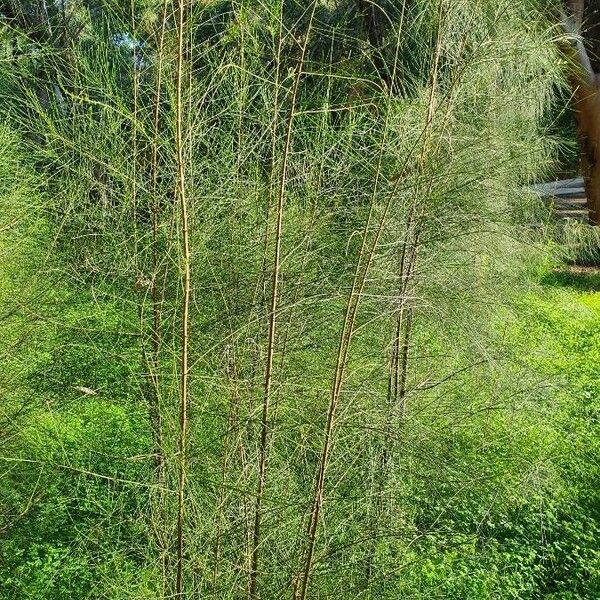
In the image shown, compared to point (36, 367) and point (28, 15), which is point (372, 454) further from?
point (28, 15)

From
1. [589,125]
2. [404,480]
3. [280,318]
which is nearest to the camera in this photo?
[280,318]

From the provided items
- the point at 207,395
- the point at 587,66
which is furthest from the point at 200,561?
the point at 587,66

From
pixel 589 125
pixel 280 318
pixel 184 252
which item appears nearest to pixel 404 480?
pixel 280 318

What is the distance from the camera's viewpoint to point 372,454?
5.20 feet

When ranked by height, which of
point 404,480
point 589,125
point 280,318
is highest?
point 589,125

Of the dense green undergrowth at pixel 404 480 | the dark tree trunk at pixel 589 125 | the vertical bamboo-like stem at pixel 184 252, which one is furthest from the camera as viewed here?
the dark tree trunk at pixel 589 125

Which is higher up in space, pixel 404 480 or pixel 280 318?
pixel 280 318

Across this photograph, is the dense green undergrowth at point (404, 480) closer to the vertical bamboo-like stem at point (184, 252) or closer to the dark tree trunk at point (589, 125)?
the vertical bamboo-like stem at point (184, 252)

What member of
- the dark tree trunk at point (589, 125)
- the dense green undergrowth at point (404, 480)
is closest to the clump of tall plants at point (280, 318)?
the dense green undergrowth at point (404, 480)

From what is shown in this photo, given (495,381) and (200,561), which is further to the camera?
(495,381)

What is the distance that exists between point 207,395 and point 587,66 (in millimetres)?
7309

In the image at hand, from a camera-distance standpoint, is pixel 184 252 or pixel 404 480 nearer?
pixel 184 252

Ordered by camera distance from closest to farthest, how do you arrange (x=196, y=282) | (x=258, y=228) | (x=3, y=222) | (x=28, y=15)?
(x=196, y=282) < (x=258, y=228) < (x=3, y=222) < (x=28, y=15)

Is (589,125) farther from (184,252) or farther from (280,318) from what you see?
(184,252)
